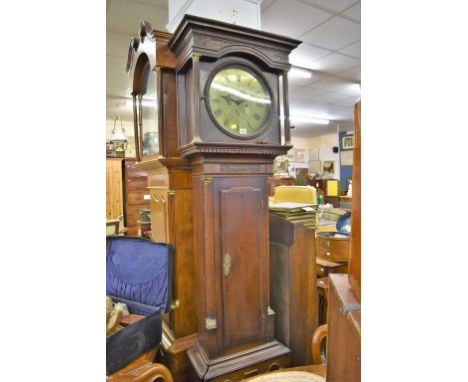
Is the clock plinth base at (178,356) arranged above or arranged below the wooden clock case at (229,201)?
below

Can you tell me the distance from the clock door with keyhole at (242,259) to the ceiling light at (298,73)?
3477mm

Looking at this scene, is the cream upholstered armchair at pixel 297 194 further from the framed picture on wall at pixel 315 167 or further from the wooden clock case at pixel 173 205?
the framed picture on wall at pixel 315 167

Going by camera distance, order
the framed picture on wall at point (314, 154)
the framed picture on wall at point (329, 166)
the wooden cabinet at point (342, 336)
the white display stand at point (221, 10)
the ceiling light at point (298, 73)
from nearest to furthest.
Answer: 1. the wooden cabinet at point (342, 336)
2. the white display stand at point (221, 10)
3. the ceiling light at point (298, 73)
4. the framed picture on wall at point (329, 166)
5. the framed picture on wall at point (314, 154)

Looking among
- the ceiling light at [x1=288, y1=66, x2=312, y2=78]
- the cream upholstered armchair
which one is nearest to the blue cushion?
the cream upholstered armchair

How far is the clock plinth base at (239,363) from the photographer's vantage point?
139cm

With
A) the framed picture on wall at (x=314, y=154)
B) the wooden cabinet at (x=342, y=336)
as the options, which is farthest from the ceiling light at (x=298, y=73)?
the framed picture on wall at (x=314, y=154)

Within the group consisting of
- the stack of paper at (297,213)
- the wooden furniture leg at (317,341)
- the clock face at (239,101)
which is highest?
the clock face at (239,101)

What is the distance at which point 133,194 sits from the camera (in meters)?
4.62

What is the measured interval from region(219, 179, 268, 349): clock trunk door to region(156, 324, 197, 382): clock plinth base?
265 millimetres

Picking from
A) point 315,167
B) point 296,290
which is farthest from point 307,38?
point 315,167

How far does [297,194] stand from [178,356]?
2.26m
